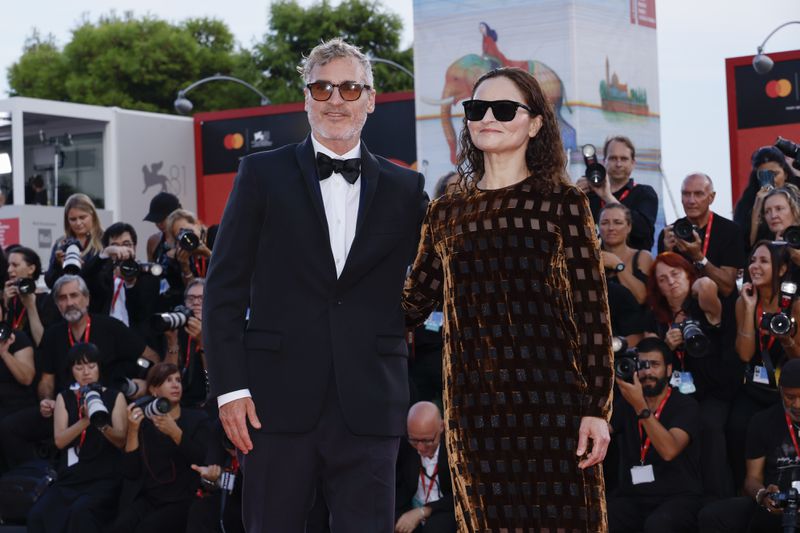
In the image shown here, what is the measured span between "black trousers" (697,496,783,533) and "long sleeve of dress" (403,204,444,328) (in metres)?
3.59

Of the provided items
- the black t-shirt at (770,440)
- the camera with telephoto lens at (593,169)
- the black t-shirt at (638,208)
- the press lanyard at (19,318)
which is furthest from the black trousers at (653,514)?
the press lanyard at (19,318)

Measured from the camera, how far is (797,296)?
22.4 feet

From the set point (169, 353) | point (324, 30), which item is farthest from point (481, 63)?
point (324, 30)

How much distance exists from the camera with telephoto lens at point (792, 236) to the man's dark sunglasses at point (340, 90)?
3769mm

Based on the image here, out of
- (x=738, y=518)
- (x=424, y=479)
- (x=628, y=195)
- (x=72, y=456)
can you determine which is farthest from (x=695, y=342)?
(x=72, y=456)

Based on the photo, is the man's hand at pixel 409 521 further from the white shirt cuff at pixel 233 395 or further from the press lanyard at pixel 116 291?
the white shirt cuff at pixel 233 395

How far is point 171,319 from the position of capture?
7.95 meters

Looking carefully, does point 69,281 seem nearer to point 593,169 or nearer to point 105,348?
point 105,348

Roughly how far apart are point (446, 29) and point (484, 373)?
1124cm

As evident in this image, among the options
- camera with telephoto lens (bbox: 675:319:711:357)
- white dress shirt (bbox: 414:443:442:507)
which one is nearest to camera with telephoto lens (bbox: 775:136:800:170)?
camera with telephoto lens (bbox: 675:319:711:357)

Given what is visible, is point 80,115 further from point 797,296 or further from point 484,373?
point 484,373

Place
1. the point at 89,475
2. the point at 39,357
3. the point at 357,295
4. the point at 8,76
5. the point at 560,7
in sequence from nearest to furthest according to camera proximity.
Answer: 1. the point at 357,295
2. the point at 89,475
3. the point at 39,357
4. the point at 560,7
5. the point at 8,76

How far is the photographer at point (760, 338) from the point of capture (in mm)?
6957

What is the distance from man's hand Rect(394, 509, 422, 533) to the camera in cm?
740
